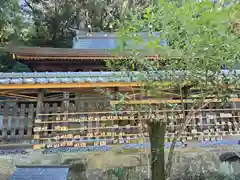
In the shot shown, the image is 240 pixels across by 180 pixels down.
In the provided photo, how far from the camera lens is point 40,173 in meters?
3.12

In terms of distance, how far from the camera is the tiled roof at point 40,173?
9.95 ft

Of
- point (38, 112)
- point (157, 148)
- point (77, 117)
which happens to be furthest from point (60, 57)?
point (157, 148)

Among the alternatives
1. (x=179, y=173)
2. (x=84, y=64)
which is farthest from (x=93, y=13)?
(x=179, y=173)

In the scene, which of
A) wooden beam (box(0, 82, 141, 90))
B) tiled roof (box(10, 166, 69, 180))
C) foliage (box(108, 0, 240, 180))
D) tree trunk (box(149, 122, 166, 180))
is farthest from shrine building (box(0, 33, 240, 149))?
tiled roof (box(10, 166, 69, 180))

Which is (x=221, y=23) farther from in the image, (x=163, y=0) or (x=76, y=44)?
(x=76, y=44)

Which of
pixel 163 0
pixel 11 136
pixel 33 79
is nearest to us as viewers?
pixel 163 0

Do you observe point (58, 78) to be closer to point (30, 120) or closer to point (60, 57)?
point (30, 120)

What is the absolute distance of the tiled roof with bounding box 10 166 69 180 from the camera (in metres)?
3.03

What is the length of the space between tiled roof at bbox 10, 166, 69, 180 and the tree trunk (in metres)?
1.16

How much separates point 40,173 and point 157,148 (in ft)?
5.14

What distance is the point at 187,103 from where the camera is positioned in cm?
588

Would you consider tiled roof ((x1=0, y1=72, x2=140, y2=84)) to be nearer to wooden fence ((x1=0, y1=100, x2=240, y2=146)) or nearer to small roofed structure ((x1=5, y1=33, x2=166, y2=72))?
wooden fence ((x1=0, y1=100, x2=240, y2=146))

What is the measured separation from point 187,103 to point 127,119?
1.54 m

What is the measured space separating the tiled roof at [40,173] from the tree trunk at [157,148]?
116 cm
